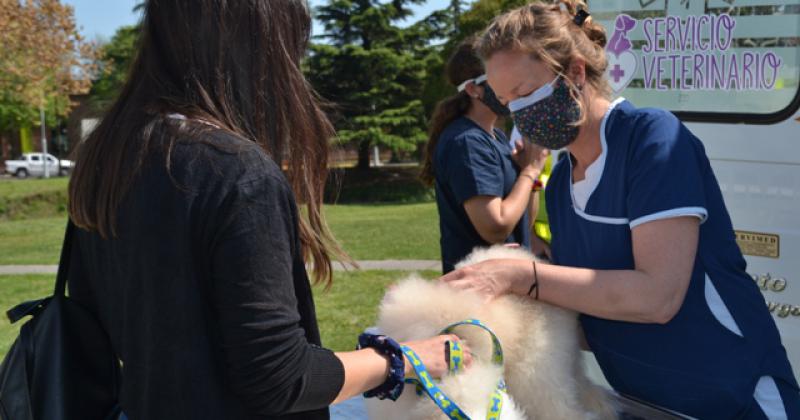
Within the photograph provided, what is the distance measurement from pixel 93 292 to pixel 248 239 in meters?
0.55

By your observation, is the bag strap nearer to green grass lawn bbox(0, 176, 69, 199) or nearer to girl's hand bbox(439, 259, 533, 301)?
girl's hand bbox(439, 259, 533, 301)

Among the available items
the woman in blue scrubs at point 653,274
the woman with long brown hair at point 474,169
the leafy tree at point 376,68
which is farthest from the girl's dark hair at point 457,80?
the leafy tree at point 376,68

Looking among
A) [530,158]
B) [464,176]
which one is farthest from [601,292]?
[530,158]

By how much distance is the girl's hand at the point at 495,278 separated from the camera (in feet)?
5.47

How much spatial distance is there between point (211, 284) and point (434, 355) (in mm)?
520

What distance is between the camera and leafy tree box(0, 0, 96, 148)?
48.2 ft

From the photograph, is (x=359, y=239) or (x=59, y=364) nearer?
(x=59, y=364)

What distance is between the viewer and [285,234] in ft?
4.37

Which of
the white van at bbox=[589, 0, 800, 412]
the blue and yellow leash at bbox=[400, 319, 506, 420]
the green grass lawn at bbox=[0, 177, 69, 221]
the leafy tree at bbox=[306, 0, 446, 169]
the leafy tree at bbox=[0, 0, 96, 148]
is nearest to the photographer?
the blue and yellow leash at bbox=[400, 319, 506, 420]

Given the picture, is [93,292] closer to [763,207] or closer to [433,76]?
[763,207]

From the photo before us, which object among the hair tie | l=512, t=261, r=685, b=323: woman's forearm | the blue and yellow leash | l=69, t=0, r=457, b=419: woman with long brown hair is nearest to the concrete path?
the hair tie

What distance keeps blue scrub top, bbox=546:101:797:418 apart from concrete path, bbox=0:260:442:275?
8.21 meters

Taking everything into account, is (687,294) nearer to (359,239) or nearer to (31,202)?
(359,239)

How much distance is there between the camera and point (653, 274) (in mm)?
1648
